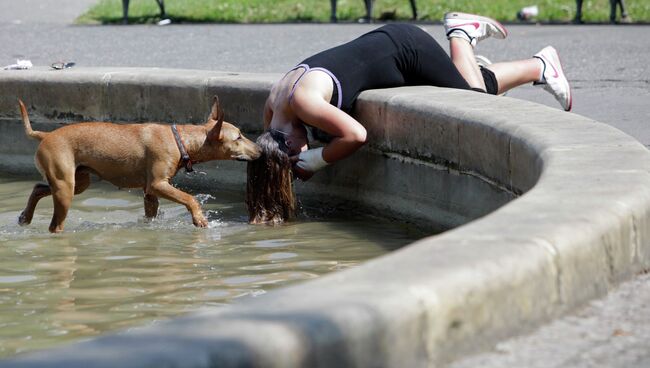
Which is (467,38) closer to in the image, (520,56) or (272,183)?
(272,183)

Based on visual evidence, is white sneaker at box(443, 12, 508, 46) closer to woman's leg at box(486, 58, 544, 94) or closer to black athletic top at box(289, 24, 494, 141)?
woman's leg at box(486, 58, 544, 94)

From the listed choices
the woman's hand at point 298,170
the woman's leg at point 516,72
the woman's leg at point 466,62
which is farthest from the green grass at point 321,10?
the woman's hand at point 298,170

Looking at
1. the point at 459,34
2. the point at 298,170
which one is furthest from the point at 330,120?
the point at 459,34

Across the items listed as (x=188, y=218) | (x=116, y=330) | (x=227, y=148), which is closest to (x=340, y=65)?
(x=227, y=148)

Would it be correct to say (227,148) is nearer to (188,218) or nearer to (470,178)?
(188,218)

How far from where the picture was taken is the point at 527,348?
329 cm

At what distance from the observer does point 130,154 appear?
7473mm

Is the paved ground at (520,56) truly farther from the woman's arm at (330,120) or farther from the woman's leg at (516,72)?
the woman's arm at (330,120)

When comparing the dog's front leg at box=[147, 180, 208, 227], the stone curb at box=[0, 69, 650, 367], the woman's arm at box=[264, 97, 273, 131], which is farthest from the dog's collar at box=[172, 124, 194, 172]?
the stone curb at box=[0, 69, 650, 367]

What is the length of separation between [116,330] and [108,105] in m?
4.35

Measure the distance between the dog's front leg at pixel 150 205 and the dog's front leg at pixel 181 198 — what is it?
0.18m

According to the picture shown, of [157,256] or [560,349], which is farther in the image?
[157,256]

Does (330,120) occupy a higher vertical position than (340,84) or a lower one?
lower

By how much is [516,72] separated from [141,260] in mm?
3172
